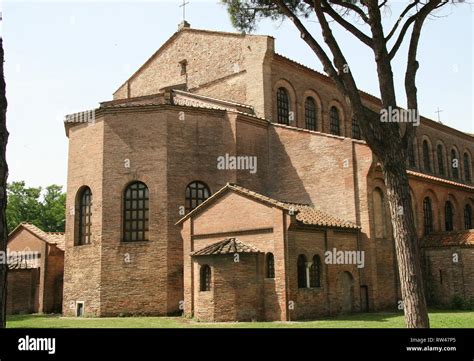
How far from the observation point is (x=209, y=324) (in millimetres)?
14859

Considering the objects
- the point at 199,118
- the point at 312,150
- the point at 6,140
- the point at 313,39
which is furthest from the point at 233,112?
the point at 6,140

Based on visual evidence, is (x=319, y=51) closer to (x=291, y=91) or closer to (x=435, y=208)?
(x=291, y=91)

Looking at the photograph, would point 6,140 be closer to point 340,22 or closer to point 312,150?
point 340,22

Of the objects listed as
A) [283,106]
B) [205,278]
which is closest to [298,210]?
[205,278]

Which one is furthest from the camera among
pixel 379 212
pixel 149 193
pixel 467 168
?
pixel 467 168

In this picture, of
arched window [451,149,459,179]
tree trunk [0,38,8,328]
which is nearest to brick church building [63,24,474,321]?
tree trunk [0,38,8,328]

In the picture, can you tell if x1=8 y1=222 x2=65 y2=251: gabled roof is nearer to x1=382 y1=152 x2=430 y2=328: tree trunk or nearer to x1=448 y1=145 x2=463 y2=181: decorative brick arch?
x1=382 y1=152 x2=430 y2=328: tree trunk

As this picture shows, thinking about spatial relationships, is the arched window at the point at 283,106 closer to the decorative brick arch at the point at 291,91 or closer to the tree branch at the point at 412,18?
the decorative brick arch at the point at 291,91

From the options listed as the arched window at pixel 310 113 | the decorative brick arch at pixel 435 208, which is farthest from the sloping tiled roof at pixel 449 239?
the arched window at pixel 310 113

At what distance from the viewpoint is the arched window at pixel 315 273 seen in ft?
54.0

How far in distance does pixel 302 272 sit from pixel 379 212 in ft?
15.2

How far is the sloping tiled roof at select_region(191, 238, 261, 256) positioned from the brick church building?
0.05 meters

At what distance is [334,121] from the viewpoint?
27.0 meters
